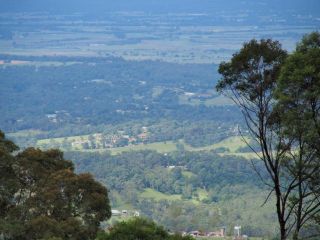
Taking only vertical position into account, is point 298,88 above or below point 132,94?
above

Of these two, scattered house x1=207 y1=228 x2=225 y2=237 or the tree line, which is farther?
scattered house x1=207 y1=228 x2=225 y2=237

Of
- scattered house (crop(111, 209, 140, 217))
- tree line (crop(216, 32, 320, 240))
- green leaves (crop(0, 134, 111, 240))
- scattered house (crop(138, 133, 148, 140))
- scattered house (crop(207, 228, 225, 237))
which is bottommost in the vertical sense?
scattered house (crop(138, 133, 148, 140))

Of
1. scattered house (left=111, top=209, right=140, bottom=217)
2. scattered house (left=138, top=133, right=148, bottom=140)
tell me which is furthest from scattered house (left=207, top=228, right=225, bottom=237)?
scattered house (left=138, top=133, right=148, bottom=140)

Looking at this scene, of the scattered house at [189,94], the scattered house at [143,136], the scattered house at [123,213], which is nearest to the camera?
the scattered house at [123,213]

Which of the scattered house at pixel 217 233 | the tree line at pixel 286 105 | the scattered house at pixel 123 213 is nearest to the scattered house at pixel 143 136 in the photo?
the scattered house at pixel 123 213

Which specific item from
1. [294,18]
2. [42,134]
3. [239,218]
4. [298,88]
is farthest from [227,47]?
[298,88]

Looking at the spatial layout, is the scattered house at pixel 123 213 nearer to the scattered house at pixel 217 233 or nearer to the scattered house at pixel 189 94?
the scattered house at pixel 217 233

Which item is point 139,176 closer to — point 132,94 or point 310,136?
point 310,136

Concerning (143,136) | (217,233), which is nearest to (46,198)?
(217,233)

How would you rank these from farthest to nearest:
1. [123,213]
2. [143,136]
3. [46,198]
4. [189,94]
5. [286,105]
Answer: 1. [189,94]
2. [143,136]
3. [123,213]
4. [46,198]
5. [286,105]

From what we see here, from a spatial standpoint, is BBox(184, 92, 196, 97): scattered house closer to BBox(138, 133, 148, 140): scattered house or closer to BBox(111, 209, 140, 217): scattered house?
BBox(138, 133, 148, 140): scattered house

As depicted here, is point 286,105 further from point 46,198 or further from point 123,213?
point 123,213
